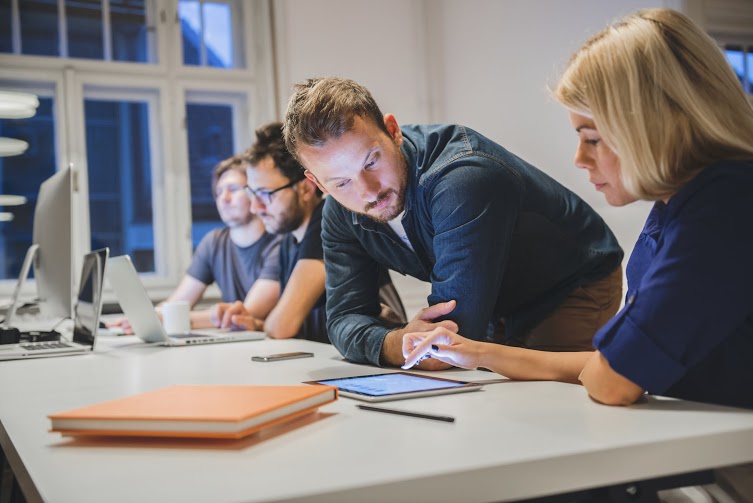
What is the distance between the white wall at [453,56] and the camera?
4.35m

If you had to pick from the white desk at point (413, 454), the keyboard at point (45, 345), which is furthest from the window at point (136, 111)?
the white desk at point (413, 454)

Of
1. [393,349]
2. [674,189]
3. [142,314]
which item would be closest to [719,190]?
[674,189]

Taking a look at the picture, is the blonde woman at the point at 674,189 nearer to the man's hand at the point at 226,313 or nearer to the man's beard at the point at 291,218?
the man's beard at the point at 291,218

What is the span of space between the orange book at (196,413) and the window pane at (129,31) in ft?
12.4

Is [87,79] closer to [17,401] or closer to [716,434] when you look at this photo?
[17,401]

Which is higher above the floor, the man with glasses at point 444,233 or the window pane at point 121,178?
the window pane at point 121,178

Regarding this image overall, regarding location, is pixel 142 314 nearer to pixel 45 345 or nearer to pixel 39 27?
pixel 45 345

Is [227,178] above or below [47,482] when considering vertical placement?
above

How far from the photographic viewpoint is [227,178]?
11.5ft

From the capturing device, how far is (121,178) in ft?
14.6

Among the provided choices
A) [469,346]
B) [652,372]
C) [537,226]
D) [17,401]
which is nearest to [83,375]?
[17,401]

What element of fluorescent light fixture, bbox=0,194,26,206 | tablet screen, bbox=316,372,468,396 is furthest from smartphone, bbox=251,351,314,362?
fluorescent light fixture, bbox=0,194,26,206

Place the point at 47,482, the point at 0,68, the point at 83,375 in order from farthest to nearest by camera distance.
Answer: the point at 0,68, the point at 83,375, the point at 47,482

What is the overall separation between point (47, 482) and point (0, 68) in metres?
3.94
